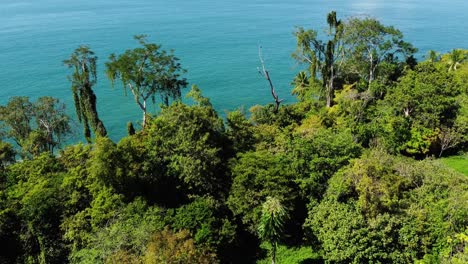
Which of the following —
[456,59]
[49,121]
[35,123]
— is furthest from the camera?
[456,59]

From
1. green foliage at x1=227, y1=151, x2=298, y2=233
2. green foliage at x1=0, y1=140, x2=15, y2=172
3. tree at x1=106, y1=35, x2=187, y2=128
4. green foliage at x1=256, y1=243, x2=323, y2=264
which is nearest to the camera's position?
green foliage at x1=227, y1=151, x2=298, y2=233

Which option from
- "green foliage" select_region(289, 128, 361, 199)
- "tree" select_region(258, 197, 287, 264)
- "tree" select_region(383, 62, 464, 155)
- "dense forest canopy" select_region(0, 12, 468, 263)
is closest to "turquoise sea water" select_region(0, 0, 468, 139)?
"tree" select_region(383, 62, 464, 155)

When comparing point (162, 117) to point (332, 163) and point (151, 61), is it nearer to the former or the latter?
point (151, 61)

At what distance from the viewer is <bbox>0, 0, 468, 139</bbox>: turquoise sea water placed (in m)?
68.9

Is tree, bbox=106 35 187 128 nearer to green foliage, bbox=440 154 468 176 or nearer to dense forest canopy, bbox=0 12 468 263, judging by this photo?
dense forest canopy, bbox=0 12 468 263

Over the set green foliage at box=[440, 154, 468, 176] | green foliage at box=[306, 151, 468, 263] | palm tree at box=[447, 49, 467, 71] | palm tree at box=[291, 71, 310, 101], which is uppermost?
palm tree at box=[447, 49, 467, 71]

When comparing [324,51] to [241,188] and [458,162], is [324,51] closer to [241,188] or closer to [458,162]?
[458,162]

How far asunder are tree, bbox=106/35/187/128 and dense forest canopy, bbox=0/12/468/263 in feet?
0.47

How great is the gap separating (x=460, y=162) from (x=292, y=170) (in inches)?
683

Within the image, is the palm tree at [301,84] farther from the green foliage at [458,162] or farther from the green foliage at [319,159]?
the green foliage at [319,159]

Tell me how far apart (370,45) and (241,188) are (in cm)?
2926

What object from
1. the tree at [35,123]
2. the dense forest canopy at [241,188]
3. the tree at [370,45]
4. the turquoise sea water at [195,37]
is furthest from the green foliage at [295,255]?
the turquoise sea water at [195,37]

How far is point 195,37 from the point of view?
99.9m

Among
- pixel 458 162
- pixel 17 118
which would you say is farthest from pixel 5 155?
pixel 458 162
